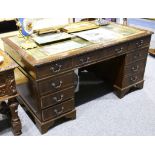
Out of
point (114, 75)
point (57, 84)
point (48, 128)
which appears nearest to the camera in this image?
point (57, 84)

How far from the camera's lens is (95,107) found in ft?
7.54

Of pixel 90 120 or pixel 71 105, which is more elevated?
pixel 71 105

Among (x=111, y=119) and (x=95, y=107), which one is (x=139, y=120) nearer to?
(x=111, y=119)

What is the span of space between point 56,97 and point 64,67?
26 cm

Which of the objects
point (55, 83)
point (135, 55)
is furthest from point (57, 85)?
point (135, 55)

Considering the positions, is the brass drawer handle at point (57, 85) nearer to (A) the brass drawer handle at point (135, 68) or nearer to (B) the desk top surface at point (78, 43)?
(B) the desk top surface at point (78, 43)

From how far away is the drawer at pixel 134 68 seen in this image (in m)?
2.33

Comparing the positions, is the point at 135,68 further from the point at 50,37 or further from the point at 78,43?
the point at 50,37

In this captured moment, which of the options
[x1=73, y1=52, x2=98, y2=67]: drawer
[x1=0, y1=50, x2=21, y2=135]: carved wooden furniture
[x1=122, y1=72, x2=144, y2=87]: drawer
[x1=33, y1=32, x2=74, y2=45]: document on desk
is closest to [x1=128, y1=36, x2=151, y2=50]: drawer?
[x1=122, y1=72, x2=144, y2=87]: drawer

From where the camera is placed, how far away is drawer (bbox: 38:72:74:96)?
1736 mm

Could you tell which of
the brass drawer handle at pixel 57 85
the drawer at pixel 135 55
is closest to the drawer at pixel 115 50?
the drawer at pixel 135 55

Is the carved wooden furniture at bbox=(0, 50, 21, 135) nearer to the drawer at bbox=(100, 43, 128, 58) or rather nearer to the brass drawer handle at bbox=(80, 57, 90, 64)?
the brass drawer handle at bbox=(80, 57, 90, 64)

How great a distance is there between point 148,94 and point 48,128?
1170 millimetres

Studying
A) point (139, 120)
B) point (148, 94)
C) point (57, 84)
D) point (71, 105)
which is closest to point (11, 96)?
point (57, 84)
